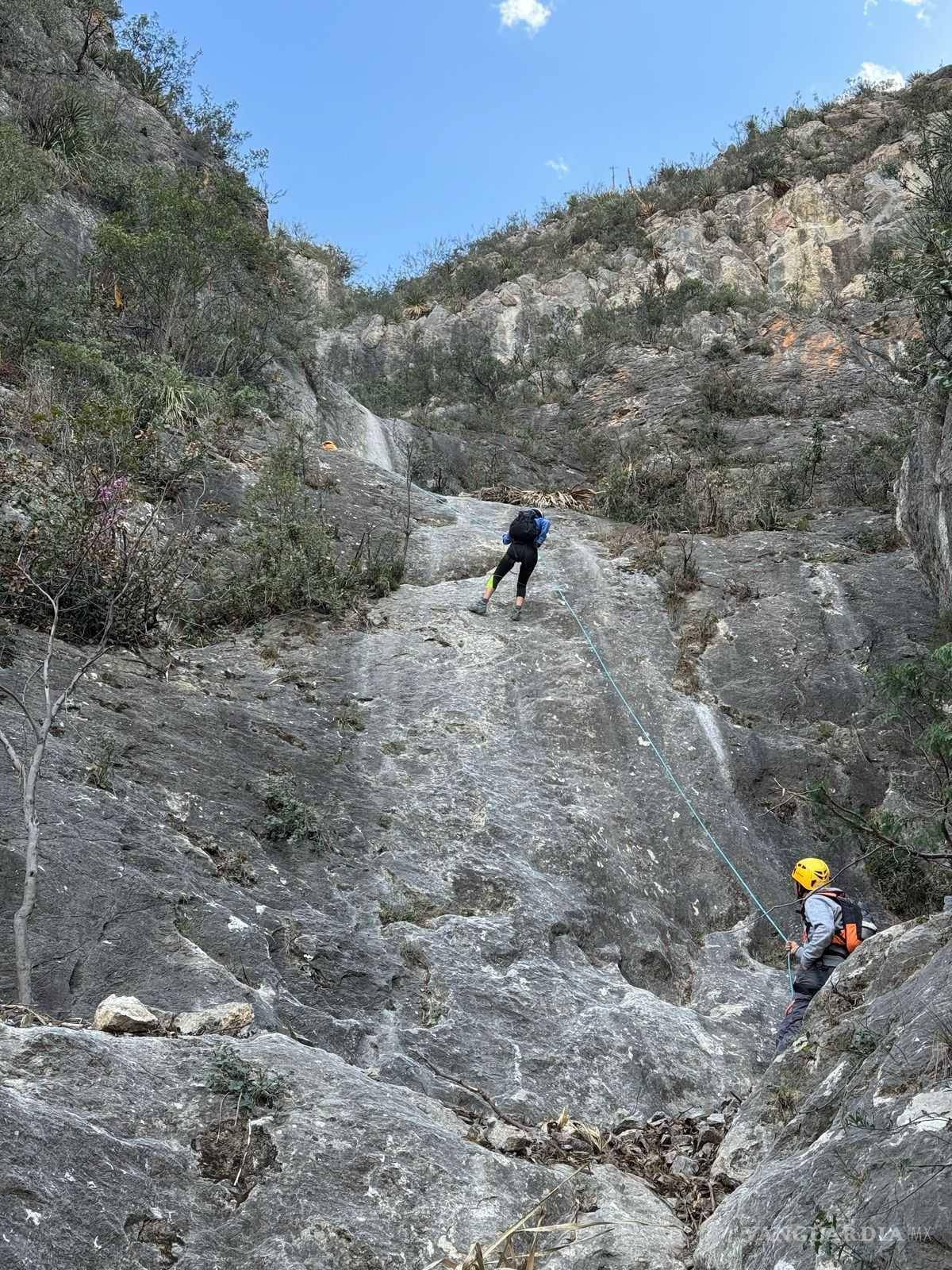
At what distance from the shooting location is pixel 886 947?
5.70 m

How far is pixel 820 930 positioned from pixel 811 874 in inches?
32.2

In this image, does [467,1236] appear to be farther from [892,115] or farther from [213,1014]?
[892,115]

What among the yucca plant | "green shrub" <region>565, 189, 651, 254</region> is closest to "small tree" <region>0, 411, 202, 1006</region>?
the yucca plant

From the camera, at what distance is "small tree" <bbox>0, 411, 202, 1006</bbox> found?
821cm

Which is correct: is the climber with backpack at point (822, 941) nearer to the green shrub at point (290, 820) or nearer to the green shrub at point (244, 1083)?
the green shrub at point (290, 820)

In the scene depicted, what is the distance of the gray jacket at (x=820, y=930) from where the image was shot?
22.8 ft

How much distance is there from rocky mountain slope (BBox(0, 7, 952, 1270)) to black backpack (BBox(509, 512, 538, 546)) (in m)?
0.97

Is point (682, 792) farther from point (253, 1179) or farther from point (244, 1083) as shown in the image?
point (253, 1179)

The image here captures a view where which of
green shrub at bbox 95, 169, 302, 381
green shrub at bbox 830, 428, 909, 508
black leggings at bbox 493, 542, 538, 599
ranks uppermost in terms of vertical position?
green shrub at bbox 95, 169, 302, 381

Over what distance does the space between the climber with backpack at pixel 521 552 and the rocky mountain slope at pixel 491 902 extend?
0.36 m

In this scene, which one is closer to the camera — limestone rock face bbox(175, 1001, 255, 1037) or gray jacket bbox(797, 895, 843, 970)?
limestone rock face bbox(175, 1001, 255, 1037)

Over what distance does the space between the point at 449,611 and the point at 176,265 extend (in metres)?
8.46

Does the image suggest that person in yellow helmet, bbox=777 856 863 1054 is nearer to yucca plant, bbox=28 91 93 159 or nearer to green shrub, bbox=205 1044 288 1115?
green shrub, bbox=205 1044 288 1115

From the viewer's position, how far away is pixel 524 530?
41.1 ft
